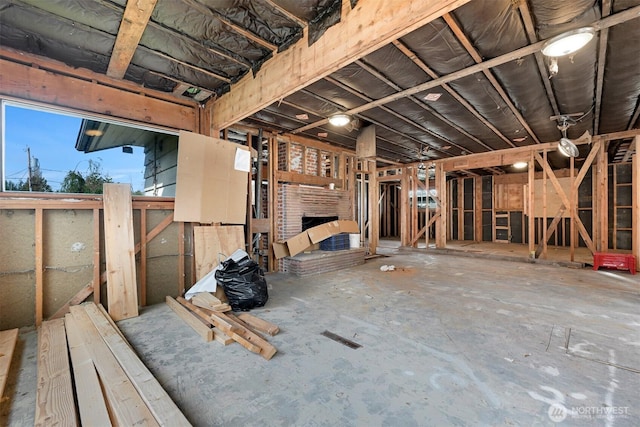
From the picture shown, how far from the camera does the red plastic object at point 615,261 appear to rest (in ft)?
16.9

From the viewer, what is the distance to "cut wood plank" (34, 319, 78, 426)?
1482 mm

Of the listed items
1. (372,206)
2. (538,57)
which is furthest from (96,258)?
(372,206)

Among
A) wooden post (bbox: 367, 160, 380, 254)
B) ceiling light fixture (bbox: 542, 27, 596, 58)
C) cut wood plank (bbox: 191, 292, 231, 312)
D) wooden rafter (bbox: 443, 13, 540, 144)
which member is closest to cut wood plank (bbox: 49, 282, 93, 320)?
cut wood plank (bbox: 191, 292, 231, 312)

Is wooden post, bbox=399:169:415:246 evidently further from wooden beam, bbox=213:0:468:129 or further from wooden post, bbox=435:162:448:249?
wooden beam, bbox=213:0:468:129

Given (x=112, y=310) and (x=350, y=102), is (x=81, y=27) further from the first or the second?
(x=350, y=102)

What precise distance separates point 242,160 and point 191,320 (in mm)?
2418

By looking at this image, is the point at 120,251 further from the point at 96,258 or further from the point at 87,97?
the point at 87,97

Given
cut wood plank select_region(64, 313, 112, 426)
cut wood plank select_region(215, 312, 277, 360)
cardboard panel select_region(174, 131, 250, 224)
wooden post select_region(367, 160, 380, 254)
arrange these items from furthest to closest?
wooden post select_region(367, 160, 380, 254) < cardboard panel select_region(174, 131, 250, 224) < cut wood plank select_region(215, 312, 277, 360) < cut wood plank select_region(64, 313, 112, 426)

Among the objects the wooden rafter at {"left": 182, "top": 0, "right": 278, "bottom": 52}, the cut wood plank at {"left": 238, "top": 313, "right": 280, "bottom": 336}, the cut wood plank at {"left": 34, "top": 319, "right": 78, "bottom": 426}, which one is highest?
the wooden rafter at {"left": 182, "top": 0, "right": 278, "bottom": 52}

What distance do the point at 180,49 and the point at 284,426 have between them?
3.44m

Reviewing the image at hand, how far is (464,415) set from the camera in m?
1.57

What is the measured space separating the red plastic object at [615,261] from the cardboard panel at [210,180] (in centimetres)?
695

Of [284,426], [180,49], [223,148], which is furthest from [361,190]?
[284,426]

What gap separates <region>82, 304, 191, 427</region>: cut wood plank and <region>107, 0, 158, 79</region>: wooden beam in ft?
8.76
